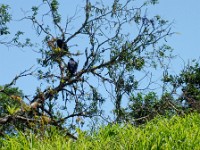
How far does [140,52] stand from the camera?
37.2ft

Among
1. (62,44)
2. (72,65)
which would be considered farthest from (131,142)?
(62,44)

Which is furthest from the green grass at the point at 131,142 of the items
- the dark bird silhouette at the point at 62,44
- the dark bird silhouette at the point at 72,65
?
the dark bird silhouette at the point at 62,44

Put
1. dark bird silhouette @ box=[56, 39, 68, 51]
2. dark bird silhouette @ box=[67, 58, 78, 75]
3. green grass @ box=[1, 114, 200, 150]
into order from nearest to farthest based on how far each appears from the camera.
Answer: green grass @ box=[1, 114, 200, 150] → dark bird silhouette @ box=[67, 58, 78, 75] → dark bird silhouette @ box=[56, 39, 68, 51]

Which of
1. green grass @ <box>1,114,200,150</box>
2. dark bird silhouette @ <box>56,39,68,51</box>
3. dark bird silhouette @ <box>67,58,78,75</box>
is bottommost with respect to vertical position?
green grass @ <box>1,114,200,150</box>

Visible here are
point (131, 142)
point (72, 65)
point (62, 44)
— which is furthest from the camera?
point (62, 44)

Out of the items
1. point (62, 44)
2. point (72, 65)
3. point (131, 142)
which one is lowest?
point (131, 142)

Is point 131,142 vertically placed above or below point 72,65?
below

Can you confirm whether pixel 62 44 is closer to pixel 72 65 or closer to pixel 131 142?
pixel 72 65

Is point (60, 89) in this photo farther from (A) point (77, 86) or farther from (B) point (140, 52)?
(B) point (140, 52)

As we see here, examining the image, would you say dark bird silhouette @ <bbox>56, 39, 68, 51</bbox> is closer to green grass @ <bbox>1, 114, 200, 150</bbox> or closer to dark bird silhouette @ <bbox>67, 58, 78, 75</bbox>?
dark bird silhouette @ <bbox>67, 58, 78, 75</bbox>

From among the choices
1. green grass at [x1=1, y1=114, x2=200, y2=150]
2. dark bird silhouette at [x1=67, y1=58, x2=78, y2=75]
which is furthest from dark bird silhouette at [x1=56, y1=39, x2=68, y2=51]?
green grass at [x1=1, y1=114, x2=200, y2=150]

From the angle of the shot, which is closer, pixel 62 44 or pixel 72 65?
pixel 72 65

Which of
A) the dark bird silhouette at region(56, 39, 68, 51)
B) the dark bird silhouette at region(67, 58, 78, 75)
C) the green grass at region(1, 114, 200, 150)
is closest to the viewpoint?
the green grass at region(1, 114, 200, 150)

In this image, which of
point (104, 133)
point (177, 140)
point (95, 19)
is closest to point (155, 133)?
point (177, 140)
